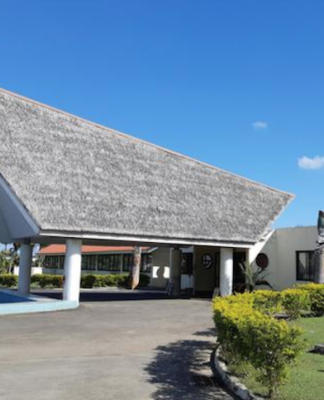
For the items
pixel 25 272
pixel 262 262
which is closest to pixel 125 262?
pixel 262 262

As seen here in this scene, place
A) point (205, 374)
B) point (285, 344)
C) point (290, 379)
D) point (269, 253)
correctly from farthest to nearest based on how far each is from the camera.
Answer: point (269, 253), point (205, 374), point (290, 379), point (285, 344)

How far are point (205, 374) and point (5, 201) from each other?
45.8 ft

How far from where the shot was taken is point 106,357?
923cm

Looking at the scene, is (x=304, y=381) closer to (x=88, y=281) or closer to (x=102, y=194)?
(x=102, y=194)

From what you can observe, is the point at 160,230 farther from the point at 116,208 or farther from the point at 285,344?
the point at 285,344

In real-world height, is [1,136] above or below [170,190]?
above

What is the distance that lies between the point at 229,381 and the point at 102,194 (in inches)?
492

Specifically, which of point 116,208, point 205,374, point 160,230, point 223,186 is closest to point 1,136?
point 116,208

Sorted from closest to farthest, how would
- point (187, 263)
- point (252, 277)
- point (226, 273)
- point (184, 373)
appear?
point (184, 373), point (226, 273), point (252, 277), point (187, 263)

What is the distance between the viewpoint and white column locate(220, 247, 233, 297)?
869 inches

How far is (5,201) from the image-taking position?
19562 millimetres

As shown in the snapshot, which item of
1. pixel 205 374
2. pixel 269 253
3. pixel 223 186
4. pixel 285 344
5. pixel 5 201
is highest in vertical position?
pixel 223 186

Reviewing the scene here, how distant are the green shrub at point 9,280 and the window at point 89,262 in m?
11.0

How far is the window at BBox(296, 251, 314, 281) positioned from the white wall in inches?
9.5
